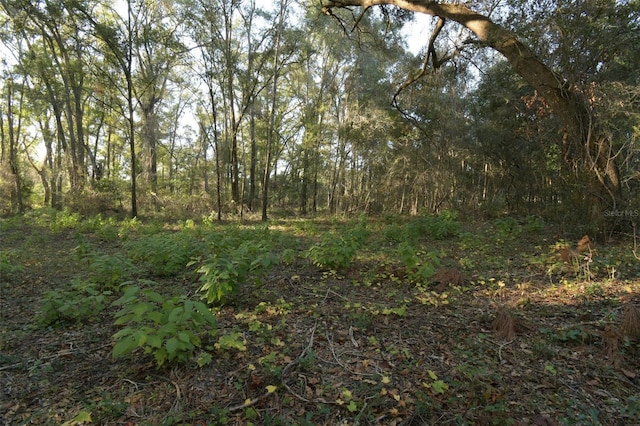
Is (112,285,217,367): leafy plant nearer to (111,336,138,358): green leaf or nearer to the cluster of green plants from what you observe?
(111,336,138,358): green leaf

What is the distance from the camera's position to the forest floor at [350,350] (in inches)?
78.8

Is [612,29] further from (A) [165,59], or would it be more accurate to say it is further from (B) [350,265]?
(A) [165,59]

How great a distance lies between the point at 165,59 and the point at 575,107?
49.5 ft

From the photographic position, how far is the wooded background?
5.12 metres

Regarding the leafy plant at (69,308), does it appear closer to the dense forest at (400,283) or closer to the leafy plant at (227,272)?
the dense forest at (400,283)

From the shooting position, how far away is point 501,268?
473 centimetres

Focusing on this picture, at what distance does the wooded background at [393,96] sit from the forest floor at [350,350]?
2.24 meters

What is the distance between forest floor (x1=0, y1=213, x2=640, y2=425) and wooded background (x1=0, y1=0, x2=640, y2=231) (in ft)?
7.35

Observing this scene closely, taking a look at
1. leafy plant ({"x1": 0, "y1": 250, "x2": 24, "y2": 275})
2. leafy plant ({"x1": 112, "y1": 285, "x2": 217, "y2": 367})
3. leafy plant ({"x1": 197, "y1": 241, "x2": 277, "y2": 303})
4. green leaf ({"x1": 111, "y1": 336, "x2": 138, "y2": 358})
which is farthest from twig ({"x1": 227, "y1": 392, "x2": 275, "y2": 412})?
leafy plant ({"x1": 0, "y1": 250, "x2": 24, "y2": 275})

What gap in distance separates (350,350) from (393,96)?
9132 millimetres

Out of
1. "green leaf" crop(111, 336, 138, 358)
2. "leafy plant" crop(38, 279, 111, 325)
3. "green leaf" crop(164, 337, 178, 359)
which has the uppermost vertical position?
"green leaf" crop(111, 336, 138, 358)

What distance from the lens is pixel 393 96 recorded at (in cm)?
1019

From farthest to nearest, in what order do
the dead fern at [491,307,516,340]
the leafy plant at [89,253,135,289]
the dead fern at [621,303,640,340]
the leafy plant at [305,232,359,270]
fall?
the leafy plant at [305,232,359,270] → the leafy plant at [89,253,135,289] → the dead fern at [491,307,516,340] → the dead fern at [621,303,640,340]

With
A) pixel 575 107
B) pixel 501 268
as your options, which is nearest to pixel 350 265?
pixel 501 268
